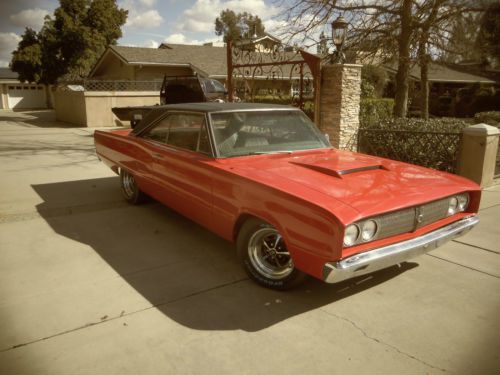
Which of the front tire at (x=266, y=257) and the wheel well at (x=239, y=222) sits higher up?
the wheel well at (x=239, y=222)

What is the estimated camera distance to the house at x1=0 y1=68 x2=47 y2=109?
3662 cm

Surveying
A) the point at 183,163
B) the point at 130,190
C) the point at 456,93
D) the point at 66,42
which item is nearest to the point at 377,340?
the point at 183,163

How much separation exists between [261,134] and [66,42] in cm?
3057

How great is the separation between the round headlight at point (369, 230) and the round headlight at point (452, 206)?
102 cm

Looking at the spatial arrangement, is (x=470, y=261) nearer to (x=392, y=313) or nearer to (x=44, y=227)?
(x=392, y=313)

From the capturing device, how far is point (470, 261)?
413 cm

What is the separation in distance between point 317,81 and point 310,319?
5.58 m

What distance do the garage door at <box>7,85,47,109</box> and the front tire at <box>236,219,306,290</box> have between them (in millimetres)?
38844

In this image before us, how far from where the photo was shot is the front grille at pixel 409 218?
304 cm

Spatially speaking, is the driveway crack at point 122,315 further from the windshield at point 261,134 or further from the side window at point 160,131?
the side window at point 160,131

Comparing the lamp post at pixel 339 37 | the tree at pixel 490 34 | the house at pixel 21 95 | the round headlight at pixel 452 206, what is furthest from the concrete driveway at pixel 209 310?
the house at pixel 21 95

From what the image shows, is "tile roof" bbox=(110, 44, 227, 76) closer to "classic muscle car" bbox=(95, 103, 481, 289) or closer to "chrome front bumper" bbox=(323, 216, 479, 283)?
"classic muscle car" bbox=(95, 103, 481, 289)

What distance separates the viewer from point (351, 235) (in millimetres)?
2877

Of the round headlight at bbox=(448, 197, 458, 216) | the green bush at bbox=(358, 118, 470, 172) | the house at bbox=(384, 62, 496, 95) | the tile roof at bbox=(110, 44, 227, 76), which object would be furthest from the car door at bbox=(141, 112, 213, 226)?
the house at bbox=(384, 62, 496, 95)
